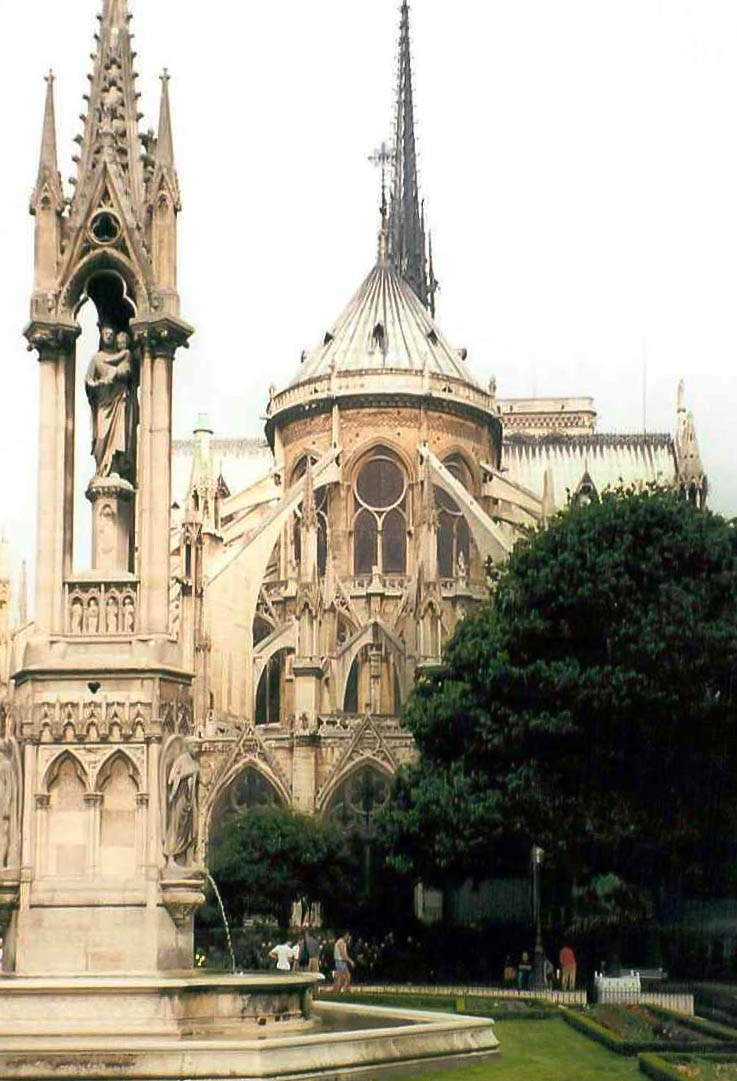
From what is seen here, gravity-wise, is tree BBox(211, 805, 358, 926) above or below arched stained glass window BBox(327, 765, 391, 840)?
below

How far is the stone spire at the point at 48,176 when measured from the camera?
18406mm

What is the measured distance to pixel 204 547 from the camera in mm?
73625

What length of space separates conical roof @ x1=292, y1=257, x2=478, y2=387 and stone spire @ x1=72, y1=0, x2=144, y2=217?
2763 inches

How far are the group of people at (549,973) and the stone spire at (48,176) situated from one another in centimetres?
2370

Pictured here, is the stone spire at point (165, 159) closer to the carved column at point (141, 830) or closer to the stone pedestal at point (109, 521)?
the stone pedestal at point (109, 521)

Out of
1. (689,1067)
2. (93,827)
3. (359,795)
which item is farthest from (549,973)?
(359,795)

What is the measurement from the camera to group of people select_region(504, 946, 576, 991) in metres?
38.8

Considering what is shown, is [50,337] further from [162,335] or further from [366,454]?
[366,454]

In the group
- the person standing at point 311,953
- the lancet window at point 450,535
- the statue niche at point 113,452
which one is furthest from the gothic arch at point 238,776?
the statue niche at point 113,452

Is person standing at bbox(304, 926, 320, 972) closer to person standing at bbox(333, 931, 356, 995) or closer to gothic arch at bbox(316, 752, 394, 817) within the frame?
person standing at bbox(333, 931, 356, 995)

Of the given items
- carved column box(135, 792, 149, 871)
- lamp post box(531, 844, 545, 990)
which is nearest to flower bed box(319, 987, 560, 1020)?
lamp post box(531, 844, 545, 990)

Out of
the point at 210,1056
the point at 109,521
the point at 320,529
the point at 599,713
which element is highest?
the point at 320,529

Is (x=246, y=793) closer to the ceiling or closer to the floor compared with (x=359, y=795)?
closer to the ceiling

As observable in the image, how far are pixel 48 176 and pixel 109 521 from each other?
3517 mm
